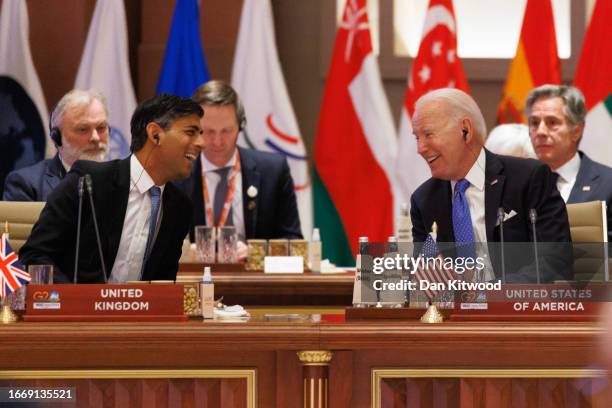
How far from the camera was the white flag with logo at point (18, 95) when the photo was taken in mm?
7148

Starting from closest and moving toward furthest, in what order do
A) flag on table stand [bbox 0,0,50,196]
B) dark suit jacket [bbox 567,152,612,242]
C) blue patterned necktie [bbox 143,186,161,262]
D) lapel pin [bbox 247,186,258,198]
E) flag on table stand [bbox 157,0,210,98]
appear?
blue patterned necktie [bbox 143,186,161,262], dark suit jacket [bbox 567,152,612,242], lapel pin [bbox 247,186,258,198], flag on table stand [bbox 0,0,50,196], flag on table stand [bbox 157,0,210,98]

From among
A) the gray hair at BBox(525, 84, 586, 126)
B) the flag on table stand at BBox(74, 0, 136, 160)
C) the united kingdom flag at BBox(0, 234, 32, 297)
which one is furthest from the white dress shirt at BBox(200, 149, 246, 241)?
the united kingdom flag at BBox(0, 234, 32, 297)

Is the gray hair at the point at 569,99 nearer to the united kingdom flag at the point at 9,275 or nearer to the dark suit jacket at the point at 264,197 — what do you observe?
the dark suit jacket at the point at 264,197

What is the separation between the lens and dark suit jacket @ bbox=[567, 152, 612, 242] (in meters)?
5.36

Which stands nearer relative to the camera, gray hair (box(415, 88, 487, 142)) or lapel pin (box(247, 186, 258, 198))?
gray hair (box(415, 88, 487, 142))

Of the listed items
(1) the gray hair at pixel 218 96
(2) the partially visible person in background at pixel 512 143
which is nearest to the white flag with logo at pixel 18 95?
(1) the gray hair at pixel 218 96

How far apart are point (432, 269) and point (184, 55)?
4.43m

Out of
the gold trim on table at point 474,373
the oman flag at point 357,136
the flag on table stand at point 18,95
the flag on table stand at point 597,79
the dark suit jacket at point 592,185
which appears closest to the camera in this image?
the gold trim on table at point 474,373

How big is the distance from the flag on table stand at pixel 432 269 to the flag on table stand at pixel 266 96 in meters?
4.00

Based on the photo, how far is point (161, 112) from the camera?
13.5ft

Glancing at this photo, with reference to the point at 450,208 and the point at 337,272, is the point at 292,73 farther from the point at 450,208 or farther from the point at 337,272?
the point at 450,208

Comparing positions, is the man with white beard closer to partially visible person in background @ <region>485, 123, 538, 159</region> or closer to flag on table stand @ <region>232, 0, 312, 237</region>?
flag on table stand @ <region>232, 0, 312, 237</region>

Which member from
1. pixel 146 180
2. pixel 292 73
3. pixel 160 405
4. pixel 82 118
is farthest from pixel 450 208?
pixel 292 73

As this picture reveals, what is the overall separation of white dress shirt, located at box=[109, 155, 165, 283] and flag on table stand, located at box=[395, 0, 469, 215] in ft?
11.0
